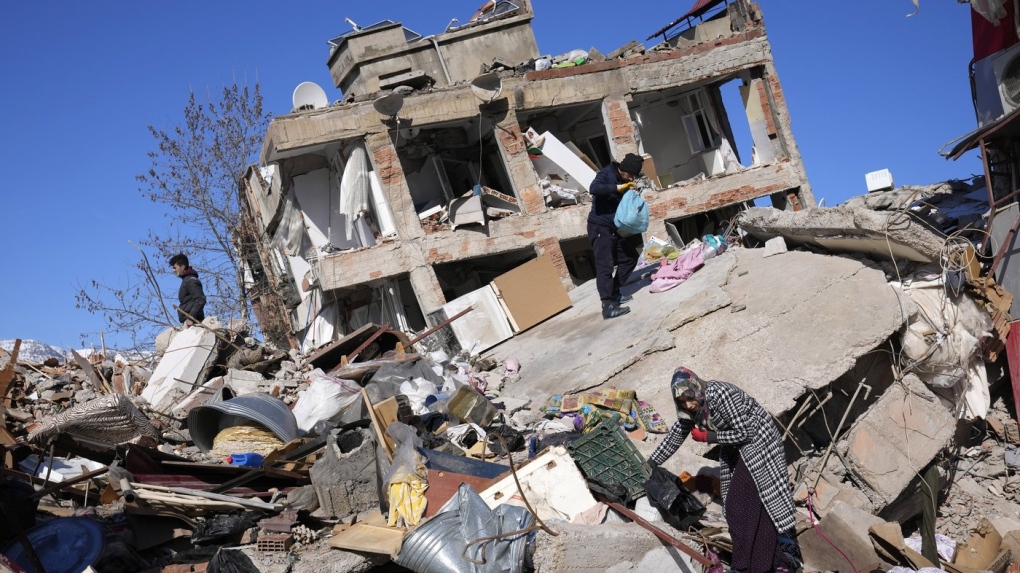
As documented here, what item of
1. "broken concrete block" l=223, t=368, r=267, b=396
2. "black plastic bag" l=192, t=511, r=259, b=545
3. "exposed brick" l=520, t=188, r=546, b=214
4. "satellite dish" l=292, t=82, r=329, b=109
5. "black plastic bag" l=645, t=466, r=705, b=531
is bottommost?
"black plastic bag" l=645, t=466, r=705, b=531

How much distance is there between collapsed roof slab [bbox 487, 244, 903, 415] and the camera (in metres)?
7.43

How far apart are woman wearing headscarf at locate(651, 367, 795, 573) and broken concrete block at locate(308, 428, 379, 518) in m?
2.84

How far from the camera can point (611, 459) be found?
6.27 metres

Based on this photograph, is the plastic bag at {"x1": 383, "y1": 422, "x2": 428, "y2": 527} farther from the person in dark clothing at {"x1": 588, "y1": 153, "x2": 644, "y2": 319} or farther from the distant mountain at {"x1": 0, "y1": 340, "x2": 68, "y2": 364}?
the distant mountain at {"x1": 0, "y1": 340, "x2": 68, "y2": 364}

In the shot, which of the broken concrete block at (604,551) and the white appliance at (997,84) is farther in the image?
the white appliance at (997,84)

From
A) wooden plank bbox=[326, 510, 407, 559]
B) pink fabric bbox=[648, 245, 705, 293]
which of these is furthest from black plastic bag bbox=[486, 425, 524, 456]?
pink fabric bbox=[648, 245, 705, 293]

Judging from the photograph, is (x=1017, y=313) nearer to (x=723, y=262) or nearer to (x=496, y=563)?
(x=723, y=262)

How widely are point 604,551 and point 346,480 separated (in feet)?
7.79

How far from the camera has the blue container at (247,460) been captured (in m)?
7.26

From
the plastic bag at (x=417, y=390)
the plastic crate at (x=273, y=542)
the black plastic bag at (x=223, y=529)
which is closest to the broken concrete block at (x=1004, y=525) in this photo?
the plastic bag at (x=417, y=390)

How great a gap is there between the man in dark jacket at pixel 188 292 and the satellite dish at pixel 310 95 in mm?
4066

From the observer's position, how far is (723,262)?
1053 cm

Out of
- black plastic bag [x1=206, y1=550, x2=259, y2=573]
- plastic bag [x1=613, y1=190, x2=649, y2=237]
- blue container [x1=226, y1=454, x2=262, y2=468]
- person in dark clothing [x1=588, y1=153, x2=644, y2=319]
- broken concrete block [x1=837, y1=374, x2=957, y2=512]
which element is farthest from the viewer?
person in dark clothing [x1=588, y1=153, x2=644, y2=319]

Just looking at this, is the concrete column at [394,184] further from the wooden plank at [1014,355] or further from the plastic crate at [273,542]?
the wooden plank at [1014,355]
